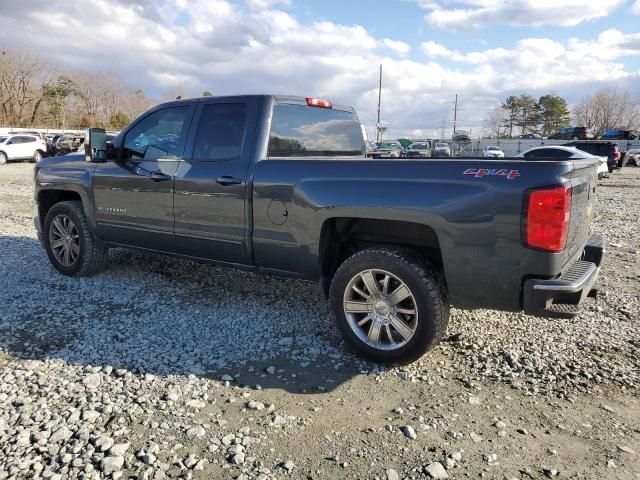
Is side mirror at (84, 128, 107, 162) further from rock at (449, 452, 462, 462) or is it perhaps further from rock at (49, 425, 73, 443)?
rock at (449, 452, 462, 462)

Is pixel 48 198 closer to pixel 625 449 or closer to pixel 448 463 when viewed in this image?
pixel 448 463

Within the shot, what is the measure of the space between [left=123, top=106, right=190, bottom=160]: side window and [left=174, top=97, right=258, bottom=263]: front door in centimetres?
19

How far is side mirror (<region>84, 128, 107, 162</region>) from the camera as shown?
17.0ft

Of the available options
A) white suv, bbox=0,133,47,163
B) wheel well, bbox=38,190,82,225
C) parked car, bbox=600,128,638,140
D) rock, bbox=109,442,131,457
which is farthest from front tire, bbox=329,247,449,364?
→ parked car, bbox=600,128,638,140

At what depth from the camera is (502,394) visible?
3.36m

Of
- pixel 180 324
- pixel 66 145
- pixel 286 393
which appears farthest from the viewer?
pixel 66 145

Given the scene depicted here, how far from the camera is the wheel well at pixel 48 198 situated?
600 centimetres

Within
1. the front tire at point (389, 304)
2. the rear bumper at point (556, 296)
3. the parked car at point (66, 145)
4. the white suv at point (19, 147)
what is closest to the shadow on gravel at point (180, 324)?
the front tire at point (389, 304)

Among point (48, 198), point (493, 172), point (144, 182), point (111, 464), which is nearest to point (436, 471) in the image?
point (111, 464)

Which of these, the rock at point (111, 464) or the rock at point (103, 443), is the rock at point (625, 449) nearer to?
the rock at point (111, 464)

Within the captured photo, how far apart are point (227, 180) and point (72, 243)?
2587 mm

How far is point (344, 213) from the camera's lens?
3.70 metres

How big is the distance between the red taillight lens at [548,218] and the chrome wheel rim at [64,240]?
478cm

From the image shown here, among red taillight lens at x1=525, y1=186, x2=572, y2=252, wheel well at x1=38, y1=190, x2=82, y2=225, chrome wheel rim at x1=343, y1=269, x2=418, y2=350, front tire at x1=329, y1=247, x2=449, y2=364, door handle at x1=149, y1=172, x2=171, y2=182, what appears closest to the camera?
red taillight lens at x1=525, y1=186, x2=572, y2=252
